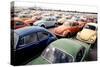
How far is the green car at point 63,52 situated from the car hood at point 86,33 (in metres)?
0.09

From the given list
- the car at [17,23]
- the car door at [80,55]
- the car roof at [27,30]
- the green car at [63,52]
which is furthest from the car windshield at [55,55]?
the car at [17,23]

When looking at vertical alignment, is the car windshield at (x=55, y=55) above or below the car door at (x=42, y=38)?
below

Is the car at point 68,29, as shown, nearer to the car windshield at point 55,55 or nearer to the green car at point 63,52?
the green car at point 63,52

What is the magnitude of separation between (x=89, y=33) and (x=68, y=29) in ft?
0.94

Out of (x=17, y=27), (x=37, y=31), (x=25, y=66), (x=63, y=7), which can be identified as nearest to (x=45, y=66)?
(x=25, y=66)

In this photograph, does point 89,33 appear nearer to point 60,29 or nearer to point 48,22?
point 60,29

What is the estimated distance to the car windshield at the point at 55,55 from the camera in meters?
2.20

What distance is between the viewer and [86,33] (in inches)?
95.8

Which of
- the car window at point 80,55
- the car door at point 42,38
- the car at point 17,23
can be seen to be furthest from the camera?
the car window at point 80,55

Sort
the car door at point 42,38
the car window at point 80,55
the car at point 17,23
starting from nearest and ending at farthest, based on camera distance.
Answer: the car at point 17,23
the car door at point 42,38
the car window at point 80,55

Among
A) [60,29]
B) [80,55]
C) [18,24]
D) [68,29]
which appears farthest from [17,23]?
[80,55]

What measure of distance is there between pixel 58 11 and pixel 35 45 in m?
0.48

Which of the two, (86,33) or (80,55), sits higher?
(86,33)

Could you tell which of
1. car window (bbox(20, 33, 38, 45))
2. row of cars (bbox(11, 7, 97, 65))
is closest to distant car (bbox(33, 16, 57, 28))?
row of cars (bbox(11, 7, 97, 65))
